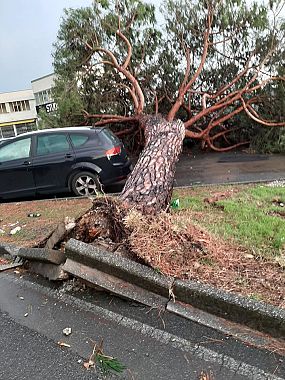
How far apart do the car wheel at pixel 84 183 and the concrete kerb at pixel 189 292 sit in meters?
3.90

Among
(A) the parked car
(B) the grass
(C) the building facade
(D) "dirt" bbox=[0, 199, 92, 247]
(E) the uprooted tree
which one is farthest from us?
(C) the building facade

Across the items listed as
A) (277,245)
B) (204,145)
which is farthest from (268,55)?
(277,245)

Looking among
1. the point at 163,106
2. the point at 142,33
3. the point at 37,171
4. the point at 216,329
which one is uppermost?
the point at 142,33

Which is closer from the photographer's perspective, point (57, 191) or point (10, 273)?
point (10, 273)

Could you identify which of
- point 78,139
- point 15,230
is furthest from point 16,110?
point 15,230

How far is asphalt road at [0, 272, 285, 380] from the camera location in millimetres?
2303

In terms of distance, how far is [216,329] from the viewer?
2.66m

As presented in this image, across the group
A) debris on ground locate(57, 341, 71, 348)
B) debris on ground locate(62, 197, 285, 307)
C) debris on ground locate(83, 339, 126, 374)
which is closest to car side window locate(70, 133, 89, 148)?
debris on ground locate(62, 197, 285, 307)

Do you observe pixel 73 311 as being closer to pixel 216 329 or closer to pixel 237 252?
pixel 216 329

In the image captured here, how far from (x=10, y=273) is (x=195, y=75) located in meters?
9.04

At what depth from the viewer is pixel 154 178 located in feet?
16.0

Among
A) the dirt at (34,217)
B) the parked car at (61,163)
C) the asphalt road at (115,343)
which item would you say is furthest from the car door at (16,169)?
the asphalt road at (115,343)

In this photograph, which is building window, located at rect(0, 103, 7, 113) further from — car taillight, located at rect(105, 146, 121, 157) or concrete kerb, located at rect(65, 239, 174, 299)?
concrete kerb, located at rect(65, 239, 174, 299)

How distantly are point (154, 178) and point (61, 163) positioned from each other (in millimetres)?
3002
